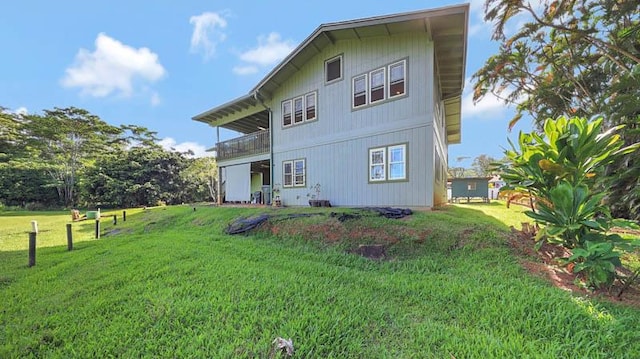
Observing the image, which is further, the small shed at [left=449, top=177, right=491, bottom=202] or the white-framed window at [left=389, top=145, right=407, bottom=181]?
the small shed at [left=449, top=177, right=491, bottom=202]

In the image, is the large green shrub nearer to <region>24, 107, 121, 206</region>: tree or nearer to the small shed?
the small shed

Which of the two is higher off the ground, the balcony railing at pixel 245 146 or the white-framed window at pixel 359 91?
the white-framed window at pixel 359 91

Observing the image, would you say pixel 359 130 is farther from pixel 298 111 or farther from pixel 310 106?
pixel 298 111

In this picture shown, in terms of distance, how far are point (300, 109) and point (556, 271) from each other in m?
10.1

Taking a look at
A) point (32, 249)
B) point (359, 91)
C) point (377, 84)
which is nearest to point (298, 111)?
point (359, 91)

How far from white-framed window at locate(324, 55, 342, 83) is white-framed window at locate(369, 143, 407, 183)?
3477 mm

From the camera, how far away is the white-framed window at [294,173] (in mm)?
11422

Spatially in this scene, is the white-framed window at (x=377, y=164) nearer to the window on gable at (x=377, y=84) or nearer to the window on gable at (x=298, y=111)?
the window on gable at (x=377, y=84)

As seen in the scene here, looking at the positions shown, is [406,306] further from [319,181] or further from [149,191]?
[149,191]

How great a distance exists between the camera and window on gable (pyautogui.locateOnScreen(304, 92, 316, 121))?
36.7 ft

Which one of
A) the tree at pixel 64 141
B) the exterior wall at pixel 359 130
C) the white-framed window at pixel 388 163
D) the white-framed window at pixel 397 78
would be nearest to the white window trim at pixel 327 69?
the exterior wall at pixel 359 130

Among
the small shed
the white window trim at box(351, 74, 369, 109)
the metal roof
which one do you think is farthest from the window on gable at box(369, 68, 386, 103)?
the small shed

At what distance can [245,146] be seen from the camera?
1436cm

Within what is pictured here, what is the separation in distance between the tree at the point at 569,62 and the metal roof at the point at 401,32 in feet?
8.45
